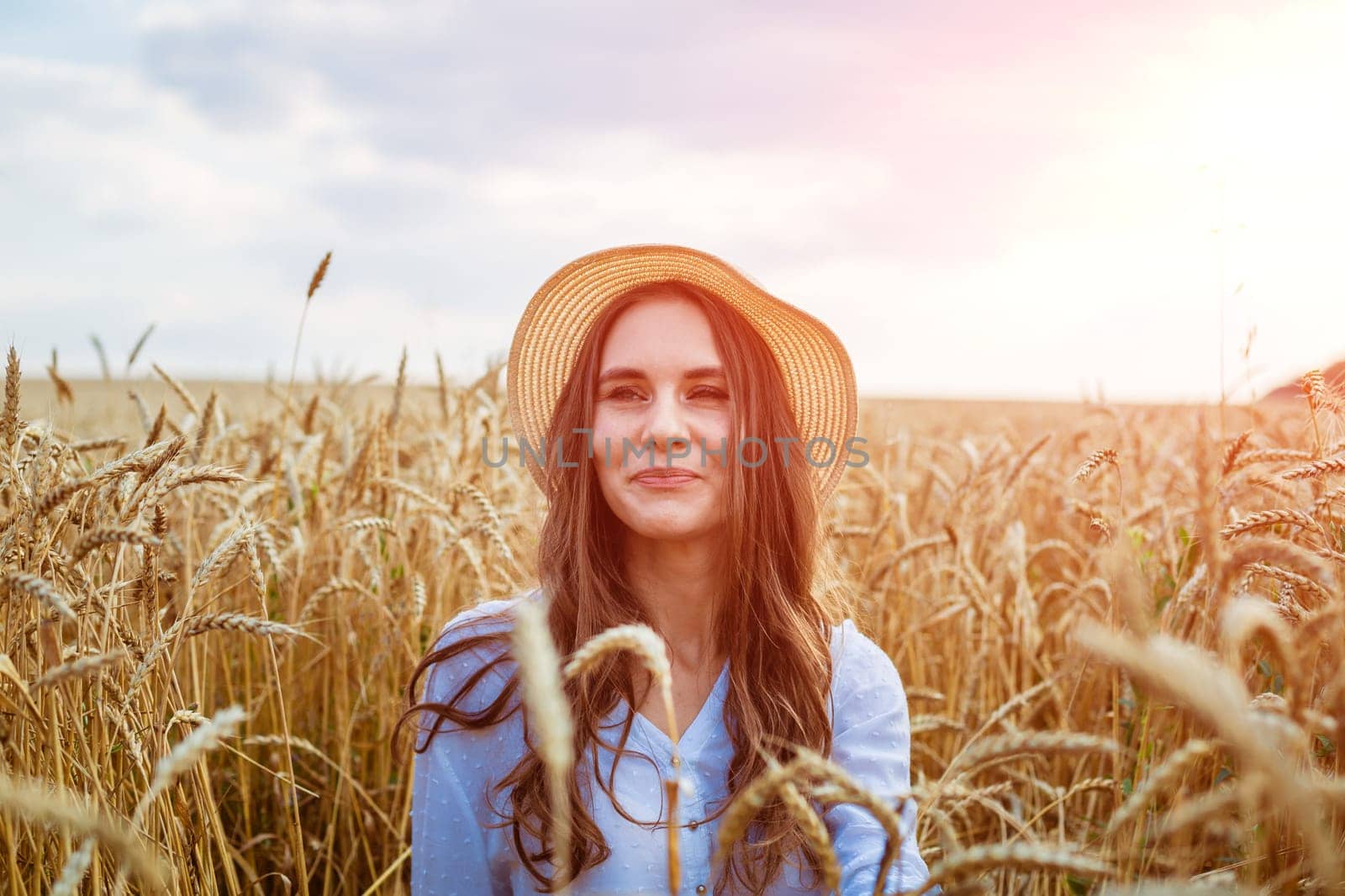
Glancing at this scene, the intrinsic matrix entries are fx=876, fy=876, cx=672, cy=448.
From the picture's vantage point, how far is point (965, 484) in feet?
9.97

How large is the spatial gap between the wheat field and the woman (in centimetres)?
23

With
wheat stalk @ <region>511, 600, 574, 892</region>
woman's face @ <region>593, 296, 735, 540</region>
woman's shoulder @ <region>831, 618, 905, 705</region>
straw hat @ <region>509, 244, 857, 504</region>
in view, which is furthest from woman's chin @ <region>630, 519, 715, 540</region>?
wheat stalk @ <region>511, 600, 574, 892</region>

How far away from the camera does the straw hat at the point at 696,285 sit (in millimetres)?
1968

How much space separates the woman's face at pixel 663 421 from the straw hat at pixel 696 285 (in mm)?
100

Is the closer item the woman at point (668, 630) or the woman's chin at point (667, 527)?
the woman at point (668, 630)

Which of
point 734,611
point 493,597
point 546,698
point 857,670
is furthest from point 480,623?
point 546,698

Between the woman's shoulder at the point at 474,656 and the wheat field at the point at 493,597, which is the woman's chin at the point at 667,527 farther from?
the wheat field at the point at 493,597

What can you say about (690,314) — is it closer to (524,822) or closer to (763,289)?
(763,289)

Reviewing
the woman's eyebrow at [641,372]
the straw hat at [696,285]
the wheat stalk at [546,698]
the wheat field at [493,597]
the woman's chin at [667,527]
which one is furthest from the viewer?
the straw hat at [696,285]

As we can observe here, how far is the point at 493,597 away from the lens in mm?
2480

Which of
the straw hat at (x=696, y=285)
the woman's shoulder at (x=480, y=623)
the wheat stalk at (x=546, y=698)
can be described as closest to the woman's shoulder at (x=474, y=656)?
the woman's shoulder at (x=480, y=623)

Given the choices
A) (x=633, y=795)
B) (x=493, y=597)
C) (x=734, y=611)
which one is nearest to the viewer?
(x=633, y=795)

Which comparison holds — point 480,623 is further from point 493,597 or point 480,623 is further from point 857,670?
point 857,670

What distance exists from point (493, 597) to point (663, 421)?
102cm
